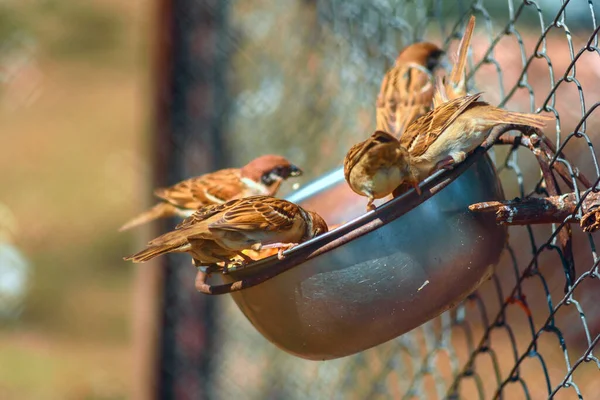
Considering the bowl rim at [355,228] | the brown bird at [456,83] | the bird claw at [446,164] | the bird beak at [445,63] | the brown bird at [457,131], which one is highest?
the bird beak at [445,63]

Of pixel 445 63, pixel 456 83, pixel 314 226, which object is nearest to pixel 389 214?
pixel 314 226

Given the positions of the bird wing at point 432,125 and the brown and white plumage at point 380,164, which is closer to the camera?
the brown and white plumage at point 380,164

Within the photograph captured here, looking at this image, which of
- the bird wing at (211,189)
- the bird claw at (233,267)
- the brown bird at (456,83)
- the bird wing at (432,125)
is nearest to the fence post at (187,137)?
the bird wing at (211,189)

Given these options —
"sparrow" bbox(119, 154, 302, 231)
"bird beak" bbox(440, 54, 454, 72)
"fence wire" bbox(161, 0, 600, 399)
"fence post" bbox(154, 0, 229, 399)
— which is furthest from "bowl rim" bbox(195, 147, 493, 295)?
"fence post" bbox(154, 0, 229, 399)

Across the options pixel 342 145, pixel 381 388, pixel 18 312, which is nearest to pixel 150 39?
pixel 342 145

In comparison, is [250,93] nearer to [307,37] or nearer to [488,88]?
[307,37]

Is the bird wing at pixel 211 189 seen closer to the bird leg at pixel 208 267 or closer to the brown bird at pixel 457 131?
the bird leg at pixel 208 267
